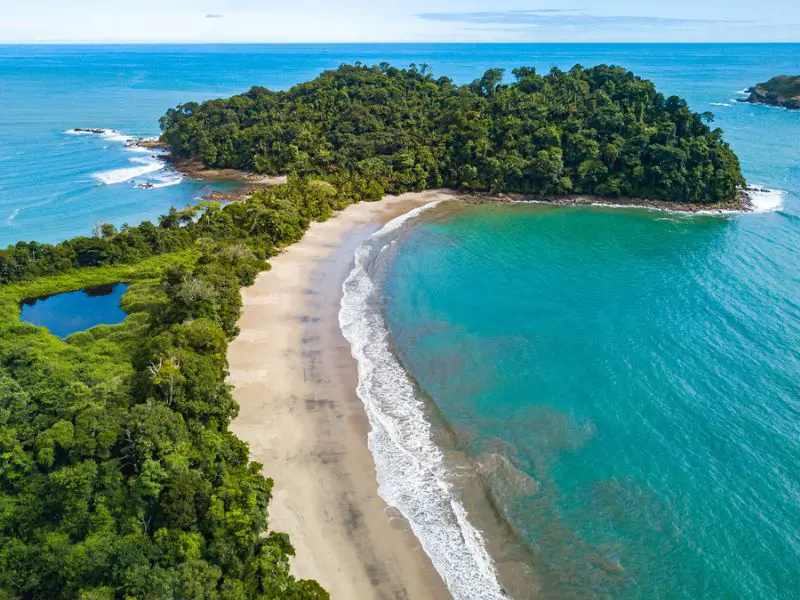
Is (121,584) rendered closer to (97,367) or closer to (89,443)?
(89,443)

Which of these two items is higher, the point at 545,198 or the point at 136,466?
the point at 136,466

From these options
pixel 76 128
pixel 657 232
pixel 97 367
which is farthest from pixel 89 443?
pixel 76 128

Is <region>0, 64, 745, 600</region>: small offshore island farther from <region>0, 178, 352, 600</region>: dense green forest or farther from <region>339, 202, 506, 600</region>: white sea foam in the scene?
<region>339, 202, 506, 600</region>: white sea foam

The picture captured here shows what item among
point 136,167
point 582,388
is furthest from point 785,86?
point 136,167

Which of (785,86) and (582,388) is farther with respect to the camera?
(785,86)

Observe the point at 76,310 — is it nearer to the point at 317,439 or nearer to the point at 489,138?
the point at 317,439

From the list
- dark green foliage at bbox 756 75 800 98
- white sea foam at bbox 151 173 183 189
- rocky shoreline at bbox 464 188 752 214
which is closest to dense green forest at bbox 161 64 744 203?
rocky shoreline at bbox 464 188 752 214

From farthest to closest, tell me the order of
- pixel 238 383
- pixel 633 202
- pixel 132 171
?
pixel 132 171 → pixel 633 202 → pixel 238 383
